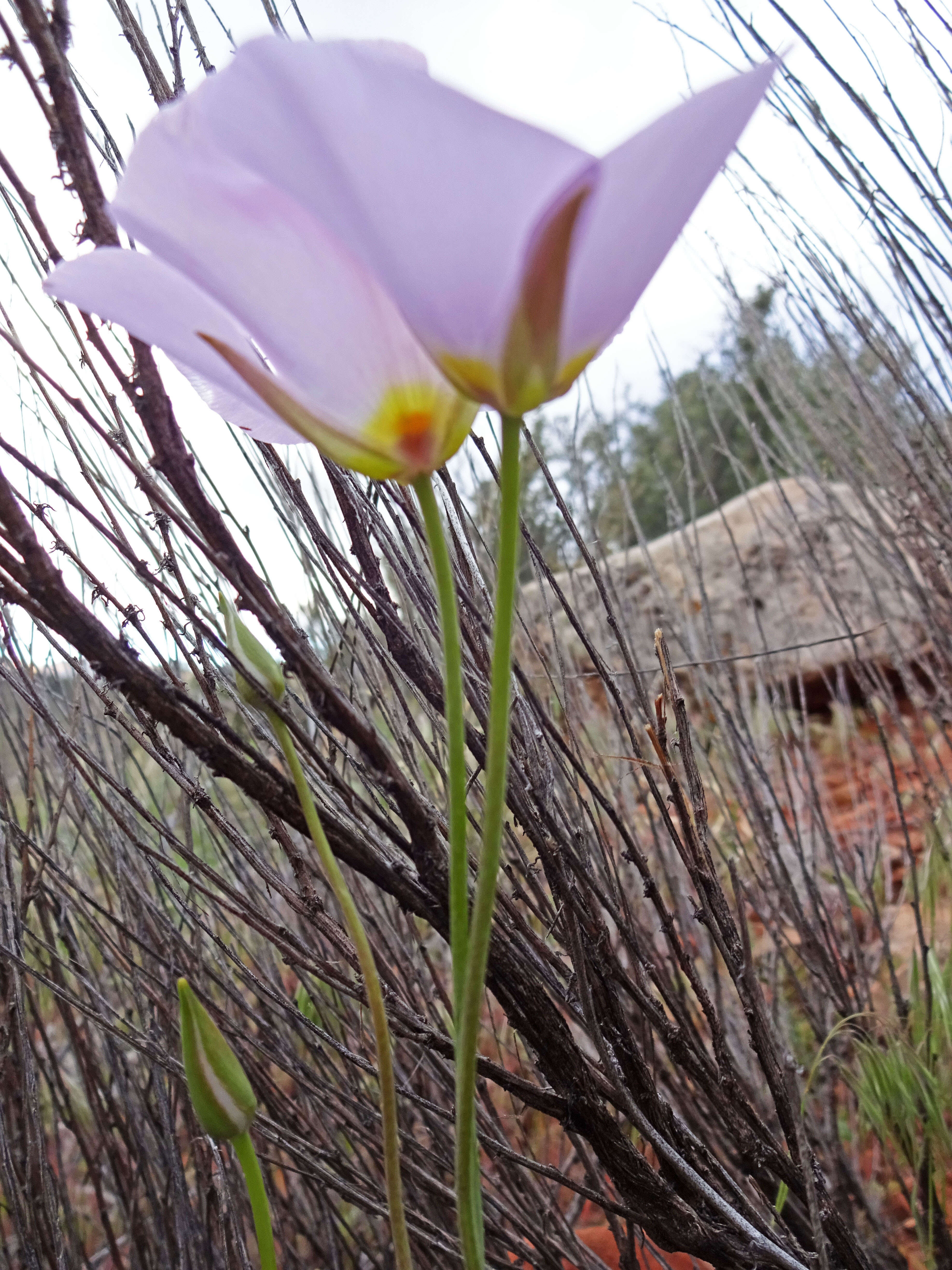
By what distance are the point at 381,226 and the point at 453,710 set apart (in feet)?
0.36

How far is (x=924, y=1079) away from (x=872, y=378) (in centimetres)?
126

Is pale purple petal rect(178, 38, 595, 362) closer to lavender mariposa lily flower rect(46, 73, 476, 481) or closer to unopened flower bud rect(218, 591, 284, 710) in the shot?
lavender mariposa lily flower rect(46, 73, 476, 481)

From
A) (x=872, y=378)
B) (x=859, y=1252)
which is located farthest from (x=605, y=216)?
(x=872, y=378)

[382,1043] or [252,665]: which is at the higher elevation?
[252,665]

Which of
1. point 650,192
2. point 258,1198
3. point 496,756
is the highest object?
point 650,192

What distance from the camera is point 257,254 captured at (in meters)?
0.20

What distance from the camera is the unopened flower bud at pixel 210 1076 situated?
9.6 inches

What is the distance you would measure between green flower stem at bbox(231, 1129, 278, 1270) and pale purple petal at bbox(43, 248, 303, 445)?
21cm

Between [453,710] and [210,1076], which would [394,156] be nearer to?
Answer: [453,710]

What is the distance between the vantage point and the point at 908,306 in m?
0.95

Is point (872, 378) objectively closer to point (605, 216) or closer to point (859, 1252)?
point (859, 1252)

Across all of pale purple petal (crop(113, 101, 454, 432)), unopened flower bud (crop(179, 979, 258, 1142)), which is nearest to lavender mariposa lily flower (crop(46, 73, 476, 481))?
pale purple petal (crop(113, 101, 454, 432))

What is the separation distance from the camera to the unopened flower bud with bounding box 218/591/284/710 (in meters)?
0.27

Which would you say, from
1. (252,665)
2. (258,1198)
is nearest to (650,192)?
(252,665)
